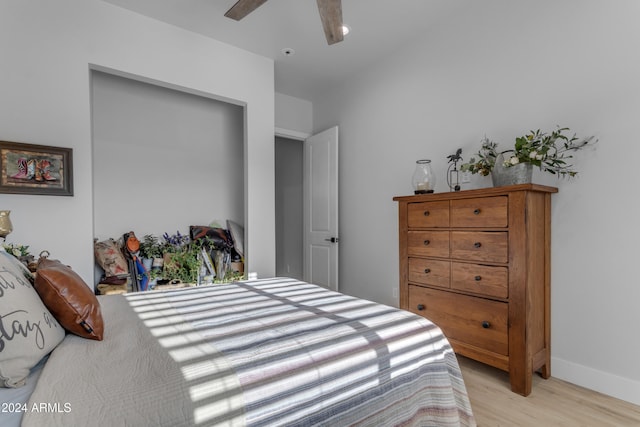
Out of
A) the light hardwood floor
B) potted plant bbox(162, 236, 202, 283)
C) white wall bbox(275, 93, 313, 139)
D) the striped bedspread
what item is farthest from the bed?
white wall bbox(275, 93, 313, 139)

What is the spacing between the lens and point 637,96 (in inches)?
74.2

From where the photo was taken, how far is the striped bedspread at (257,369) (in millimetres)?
764

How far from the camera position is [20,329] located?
852mm

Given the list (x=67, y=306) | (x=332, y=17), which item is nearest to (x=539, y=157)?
(x=332, y=17)

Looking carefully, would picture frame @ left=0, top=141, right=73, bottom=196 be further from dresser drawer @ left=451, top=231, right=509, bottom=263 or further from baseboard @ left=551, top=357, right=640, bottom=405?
baseboard @ left=551, top=357, right=640, bottom=405

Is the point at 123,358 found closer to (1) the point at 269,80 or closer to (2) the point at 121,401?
(2) the point at 121,401

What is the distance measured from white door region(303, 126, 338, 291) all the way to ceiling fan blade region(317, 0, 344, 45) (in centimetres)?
173

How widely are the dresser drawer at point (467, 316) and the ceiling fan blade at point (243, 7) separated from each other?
2.37 m

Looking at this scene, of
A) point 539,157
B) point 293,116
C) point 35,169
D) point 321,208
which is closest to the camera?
point 539,157

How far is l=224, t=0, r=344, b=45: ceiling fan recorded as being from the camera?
6.59 feet

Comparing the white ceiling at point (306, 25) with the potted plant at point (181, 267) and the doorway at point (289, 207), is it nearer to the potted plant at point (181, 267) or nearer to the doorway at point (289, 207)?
the doorway at point (289, 207)

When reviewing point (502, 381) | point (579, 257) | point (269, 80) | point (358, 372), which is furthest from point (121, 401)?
point (269, 80)

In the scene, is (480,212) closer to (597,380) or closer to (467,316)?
(467,316)

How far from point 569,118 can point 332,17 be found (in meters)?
1.74
